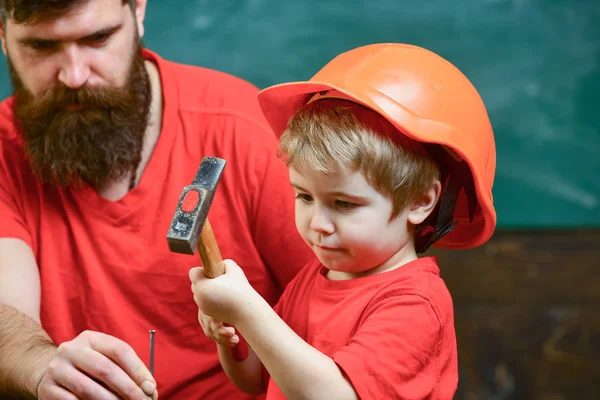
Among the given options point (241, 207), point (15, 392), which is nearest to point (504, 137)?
point (241, 207)

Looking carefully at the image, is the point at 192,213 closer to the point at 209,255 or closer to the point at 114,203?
the point at 209,255

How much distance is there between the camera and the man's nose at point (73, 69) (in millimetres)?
1912

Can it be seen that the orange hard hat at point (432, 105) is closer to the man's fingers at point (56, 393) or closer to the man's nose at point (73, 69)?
the man's nose at point (73, 69)

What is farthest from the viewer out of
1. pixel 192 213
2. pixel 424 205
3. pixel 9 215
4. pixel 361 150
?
pixel 9 215

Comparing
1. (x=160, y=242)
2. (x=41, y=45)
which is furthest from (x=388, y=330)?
(x=41, y=45)

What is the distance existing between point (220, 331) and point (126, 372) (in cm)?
18

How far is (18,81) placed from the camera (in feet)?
6.81

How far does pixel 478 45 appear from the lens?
9.80ft

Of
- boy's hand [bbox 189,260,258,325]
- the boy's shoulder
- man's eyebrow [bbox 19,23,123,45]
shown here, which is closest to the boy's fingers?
boy's hand [bbox 189,260,258,325]

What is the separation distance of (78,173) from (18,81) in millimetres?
318

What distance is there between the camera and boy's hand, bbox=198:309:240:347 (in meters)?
1.48

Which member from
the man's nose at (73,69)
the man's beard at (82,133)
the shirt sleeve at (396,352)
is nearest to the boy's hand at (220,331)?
the shirt sleeve at (396,352)

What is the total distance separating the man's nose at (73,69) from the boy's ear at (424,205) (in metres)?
0.92

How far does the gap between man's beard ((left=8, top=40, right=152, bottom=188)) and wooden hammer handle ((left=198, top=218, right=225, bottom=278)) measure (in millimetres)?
752
